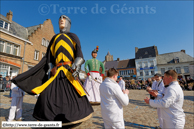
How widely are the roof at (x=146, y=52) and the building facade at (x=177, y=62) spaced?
262 cm

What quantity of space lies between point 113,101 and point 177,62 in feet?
139

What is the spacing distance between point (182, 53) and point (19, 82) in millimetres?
46334

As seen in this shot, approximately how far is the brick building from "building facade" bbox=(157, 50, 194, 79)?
36989 millimetres

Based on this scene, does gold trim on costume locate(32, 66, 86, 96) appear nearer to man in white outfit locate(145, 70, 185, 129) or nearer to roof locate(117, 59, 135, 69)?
man in white outfit locate(145, 70, 185, 129)

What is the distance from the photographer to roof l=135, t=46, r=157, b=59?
40091 mm

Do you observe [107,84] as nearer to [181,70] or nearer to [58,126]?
[58,126]

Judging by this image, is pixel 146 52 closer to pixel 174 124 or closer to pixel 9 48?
pixel 9 48

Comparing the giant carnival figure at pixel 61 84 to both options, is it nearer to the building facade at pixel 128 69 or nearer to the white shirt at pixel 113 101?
the white shirt at pixel 113 101

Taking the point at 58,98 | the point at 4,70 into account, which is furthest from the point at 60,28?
the point at 4,70

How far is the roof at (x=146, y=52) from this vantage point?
4009 cm

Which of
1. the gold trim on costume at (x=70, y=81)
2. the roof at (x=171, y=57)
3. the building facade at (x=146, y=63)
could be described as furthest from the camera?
the building facade at (x=146, y=63)

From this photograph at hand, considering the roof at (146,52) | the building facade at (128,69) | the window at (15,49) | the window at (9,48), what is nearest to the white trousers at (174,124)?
the window at (9,48)

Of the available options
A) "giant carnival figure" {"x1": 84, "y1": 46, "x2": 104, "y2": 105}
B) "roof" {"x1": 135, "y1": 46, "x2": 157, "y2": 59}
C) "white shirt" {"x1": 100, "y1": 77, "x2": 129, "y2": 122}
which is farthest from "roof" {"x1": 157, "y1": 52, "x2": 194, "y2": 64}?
"white shirt" {"x1": 100, "y1": 77, "x2": 129, "y2": 122}

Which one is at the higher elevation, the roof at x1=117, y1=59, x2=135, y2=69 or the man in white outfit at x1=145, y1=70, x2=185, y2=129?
the roof at x1=117, y1=59, x2=135, y2=69
